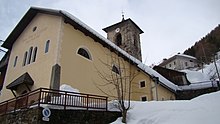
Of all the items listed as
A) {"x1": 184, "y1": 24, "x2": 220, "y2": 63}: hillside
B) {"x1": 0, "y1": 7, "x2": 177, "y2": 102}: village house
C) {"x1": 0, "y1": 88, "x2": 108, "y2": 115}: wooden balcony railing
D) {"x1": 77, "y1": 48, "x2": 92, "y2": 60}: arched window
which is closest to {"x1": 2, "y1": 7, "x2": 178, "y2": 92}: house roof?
{"x1": 0, "y1": 7, "x2": 177, "y2": 102}: village house

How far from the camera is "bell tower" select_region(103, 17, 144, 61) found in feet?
98.1

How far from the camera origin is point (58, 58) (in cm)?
1399

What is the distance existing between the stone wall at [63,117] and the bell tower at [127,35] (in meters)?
19.1

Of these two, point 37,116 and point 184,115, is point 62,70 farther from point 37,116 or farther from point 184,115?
point 184,115

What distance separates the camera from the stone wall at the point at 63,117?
9.03m

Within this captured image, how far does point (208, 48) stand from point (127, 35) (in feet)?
78.7

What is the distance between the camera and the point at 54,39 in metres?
15.1

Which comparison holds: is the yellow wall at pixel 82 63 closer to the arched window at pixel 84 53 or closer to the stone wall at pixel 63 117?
the arched window at pixel 84 53

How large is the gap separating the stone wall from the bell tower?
1910 centimetres

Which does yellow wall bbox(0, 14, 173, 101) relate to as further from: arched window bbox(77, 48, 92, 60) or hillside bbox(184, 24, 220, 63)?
hillside bbox(184, 24, 220, 63)

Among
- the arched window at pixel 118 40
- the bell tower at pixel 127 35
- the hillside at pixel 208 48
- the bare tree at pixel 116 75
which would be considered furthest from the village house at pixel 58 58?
the hillside at pixel 208 48

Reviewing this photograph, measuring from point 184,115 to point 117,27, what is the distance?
2544 centimetres

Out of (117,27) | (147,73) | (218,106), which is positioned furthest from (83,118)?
(117,27)

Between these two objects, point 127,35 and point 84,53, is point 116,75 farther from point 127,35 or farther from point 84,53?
point 127,35
